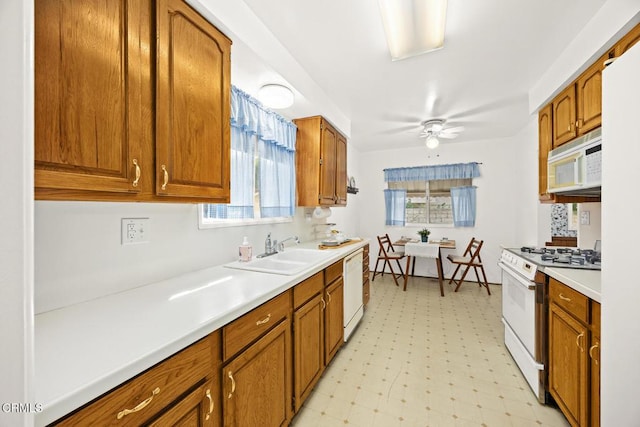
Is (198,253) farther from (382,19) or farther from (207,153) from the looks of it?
(382,19)

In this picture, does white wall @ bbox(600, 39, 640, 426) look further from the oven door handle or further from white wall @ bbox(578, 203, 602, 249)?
white wall @ bbox(578, 203, 602, 249)

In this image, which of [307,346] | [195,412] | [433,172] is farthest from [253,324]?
[433,172]

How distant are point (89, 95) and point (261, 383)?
128 centimetres

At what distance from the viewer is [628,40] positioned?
137cm

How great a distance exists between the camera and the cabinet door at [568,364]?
4.29ft

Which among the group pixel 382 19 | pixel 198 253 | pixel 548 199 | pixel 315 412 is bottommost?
pixel 315 412

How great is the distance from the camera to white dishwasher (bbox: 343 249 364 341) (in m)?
2.37

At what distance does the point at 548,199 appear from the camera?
2229 millimetres

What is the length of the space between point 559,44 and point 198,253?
9.50 ft

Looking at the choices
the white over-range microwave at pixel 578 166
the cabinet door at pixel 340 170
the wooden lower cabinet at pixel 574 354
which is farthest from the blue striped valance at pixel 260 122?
the wooden lower cabinet at pixel 574 354

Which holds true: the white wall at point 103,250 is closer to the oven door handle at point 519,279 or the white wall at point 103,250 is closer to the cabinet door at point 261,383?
the cabinet door at point 261,383

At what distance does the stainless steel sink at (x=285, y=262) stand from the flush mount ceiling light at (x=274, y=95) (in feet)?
3.86

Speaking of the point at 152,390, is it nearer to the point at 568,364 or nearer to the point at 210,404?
the point at 210,404

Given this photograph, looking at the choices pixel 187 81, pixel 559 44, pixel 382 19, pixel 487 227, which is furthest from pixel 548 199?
pixel 187 81
